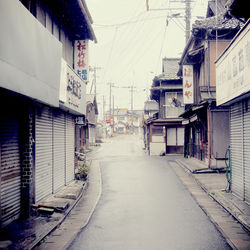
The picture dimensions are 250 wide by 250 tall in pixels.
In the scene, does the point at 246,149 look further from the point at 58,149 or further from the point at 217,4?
the point at 217,4

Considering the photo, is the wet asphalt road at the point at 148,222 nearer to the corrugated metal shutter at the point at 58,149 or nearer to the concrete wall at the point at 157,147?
the corrugated metal shutter at the point at 58,149

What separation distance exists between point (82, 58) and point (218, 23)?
917 centimetres

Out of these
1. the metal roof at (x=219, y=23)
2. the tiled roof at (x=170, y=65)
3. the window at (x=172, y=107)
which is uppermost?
the tiled roof at (x=170, y=65)

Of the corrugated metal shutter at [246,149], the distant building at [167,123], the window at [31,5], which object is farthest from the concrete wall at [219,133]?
the distant building at [167,123]

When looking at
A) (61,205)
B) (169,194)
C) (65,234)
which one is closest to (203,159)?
(169,194)

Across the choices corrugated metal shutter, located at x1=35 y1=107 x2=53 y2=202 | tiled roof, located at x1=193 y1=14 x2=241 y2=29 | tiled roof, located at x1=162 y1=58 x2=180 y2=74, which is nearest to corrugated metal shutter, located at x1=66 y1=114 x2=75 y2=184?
corrugated metal shutter, located at x1=35 y1=107 x2=53 y2=202

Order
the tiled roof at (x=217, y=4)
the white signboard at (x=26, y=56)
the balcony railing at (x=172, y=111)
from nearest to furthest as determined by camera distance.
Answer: the white signboard at (x=26, y=56) → the tiled roof at (x=217, y=4) → the balcony railing at (x=172, y=111)

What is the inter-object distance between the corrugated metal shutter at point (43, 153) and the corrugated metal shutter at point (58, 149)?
57cm

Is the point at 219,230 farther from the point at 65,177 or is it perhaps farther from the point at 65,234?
the point at 65,177

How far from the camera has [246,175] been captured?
965 cm

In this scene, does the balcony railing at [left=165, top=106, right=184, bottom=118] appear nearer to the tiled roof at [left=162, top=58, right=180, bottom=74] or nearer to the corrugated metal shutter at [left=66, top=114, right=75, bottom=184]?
the tiled roof at [left=162, top=58, right=180, bottom=74]

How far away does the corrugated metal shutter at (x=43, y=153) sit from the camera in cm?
902

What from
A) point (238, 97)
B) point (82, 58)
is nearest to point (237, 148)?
point (238, 97)

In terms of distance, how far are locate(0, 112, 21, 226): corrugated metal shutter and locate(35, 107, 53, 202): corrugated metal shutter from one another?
37.6 inches
